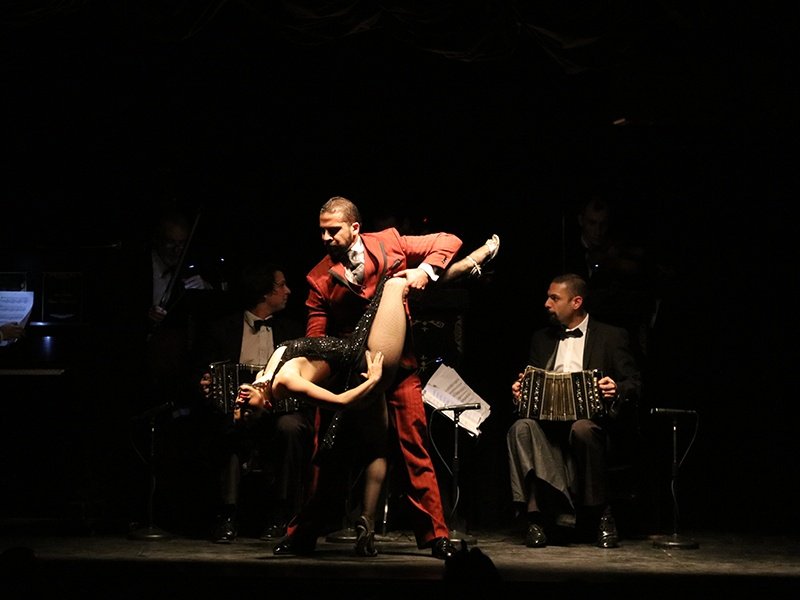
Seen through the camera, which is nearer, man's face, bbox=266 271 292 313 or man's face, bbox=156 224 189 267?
man's face, bbox=266 271 292 313

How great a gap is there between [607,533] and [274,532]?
1902 mm

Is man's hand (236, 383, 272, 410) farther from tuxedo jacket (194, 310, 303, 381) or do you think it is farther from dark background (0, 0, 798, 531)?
dark background (0, 0, 798, 531)

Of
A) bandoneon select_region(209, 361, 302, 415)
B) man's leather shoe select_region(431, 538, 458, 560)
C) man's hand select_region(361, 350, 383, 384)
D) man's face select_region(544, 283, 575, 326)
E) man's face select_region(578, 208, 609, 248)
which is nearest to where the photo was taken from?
man's hand select_region(361, 350, 383, 384)

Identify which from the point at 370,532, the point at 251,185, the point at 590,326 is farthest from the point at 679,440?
the point at 251,185

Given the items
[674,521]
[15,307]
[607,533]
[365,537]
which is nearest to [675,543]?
[674,521]

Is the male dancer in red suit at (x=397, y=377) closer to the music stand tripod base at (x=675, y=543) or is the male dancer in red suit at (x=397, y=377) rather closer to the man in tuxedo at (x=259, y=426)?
the man in tuxedo at (x=259, y=426)

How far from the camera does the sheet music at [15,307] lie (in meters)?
7.67

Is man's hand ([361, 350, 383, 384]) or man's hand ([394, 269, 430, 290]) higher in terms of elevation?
man's hand ([394, 269, 430, 290])

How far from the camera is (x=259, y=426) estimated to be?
23.6 feet

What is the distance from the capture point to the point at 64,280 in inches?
318

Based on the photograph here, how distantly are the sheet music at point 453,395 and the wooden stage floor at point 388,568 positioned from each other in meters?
0.70

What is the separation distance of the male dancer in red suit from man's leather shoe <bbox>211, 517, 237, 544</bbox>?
0.96 meters

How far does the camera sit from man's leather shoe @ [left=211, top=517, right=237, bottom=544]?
23.0 feet

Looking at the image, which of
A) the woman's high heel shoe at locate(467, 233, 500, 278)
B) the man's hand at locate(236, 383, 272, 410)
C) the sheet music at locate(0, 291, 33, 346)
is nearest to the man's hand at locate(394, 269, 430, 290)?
the woman's high heel shoe at locate(467, 233, 500, 278)
